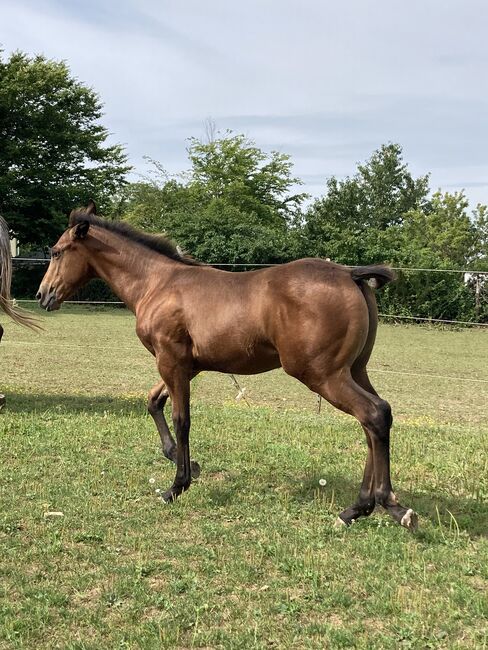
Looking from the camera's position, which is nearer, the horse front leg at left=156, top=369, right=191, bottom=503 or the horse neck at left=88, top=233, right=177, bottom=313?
the horse front leg at left=156, top=369, right=191, bottom=503

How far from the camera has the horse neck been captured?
504 centimetres

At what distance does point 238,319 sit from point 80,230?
1.69m

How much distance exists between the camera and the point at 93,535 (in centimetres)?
390

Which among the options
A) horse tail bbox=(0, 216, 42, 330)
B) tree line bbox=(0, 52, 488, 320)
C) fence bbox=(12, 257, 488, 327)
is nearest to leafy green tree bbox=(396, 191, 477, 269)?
tree line bbox=(0, 52, 488, 320)

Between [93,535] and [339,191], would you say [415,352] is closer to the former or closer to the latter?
[93,535]

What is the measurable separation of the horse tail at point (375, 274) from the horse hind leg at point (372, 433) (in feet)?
2.22

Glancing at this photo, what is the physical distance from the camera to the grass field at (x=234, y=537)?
9.38ft

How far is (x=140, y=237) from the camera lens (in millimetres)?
Result: 5180

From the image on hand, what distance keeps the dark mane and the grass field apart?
73.8 inches

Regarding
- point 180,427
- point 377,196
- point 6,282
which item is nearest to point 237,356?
point 180,427

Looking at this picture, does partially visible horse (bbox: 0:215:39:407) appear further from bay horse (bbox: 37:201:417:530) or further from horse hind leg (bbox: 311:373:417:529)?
horse hind leg (bbox: 311:373:417:529)

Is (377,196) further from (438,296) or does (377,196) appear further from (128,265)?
(128,265)

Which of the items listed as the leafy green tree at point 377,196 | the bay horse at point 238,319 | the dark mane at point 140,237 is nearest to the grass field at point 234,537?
the bay horse at point 238,319

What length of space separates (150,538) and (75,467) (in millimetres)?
1682
